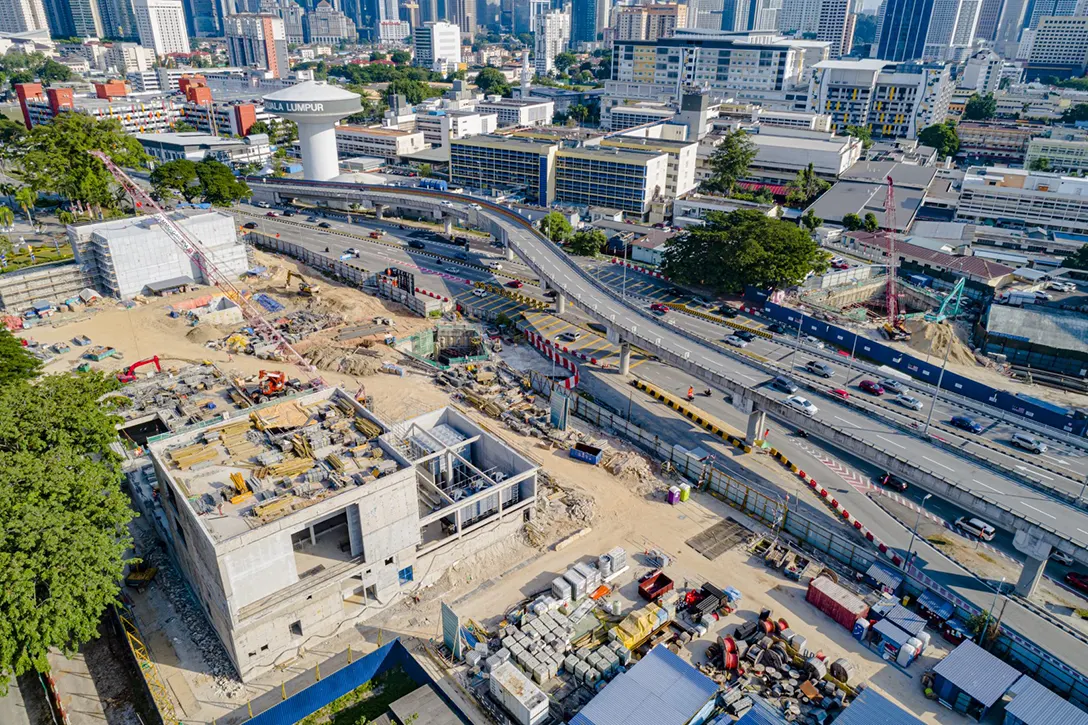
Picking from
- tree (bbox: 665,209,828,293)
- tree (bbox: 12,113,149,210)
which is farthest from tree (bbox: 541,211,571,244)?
tree (bbox: 12,113,149,210)

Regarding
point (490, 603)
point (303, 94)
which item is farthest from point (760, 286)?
point (303, 94)

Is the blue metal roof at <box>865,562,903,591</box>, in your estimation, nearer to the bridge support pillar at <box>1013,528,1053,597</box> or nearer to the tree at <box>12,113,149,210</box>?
the bridge support pillar at <box>1013,528,1053,597</box>

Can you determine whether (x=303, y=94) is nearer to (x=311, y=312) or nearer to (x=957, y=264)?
(x=311, y=312)

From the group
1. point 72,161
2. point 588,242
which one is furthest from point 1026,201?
point 72,161

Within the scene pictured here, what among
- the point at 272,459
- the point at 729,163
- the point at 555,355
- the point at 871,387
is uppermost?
the point at 729,163

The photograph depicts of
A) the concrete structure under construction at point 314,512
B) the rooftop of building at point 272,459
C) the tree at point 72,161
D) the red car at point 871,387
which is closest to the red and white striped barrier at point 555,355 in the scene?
the concrete structure under construction at point 314,512

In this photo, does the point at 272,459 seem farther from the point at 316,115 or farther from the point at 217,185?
the point at 316,115

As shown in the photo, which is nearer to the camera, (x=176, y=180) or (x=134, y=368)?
(x=134, y=368)
